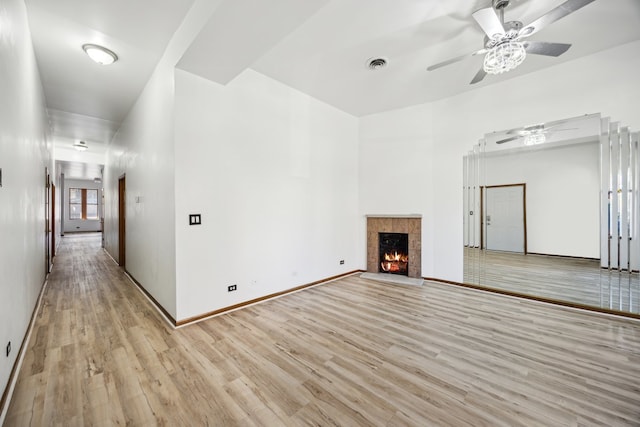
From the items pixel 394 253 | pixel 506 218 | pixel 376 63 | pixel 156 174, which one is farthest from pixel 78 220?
pixel 506 218

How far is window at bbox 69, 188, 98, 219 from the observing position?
13.0 m

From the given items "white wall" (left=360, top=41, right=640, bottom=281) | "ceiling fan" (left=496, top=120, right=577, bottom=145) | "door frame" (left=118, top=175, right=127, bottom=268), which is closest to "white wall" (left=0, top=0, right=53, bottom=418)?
"door frame" (left=118, top=175, right=127, bottom=268)

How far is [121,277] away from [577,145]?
9719mm

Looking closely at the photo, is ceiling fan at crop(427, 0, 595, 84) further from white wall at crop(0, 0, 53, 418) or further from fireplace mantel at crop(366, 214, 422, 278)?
white wall at crop(0, 0, 53, 418)

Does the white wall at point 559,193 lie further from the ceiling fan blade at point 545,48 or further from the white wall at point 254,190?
the white wall at point 254,190

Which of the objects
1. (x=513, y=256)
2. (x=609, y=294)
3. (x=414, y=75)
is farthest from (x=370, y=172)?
(x=513, y=256)

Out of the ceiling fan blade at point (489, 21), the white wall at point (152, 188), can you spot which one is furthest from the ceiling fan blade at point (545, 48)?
the white wall at point (152, 188)

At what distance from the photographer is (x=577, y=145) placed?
5648mm

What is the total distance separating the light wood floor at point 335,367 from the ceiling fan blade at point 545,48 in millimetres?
2679

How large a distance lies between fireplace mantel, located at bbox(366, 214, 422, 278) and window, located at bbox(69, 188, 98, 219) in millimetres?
15483

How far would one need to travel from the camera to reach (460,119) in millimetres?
4203

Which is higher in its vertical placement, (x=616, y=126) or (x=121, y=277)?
(x=616, y=126)

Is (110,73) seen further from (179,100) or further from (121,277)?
(121,277)

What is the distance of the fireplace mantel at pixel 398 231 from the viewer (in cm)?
460
